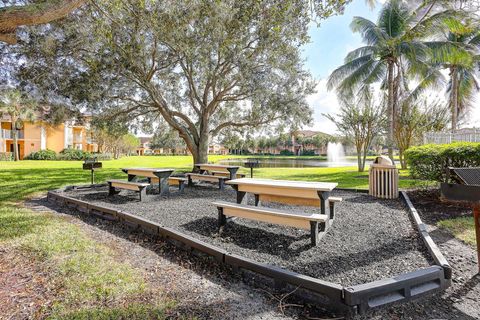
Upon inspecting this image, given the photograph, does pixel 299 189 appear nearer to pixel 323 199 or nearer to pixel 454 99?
pixel 323 199

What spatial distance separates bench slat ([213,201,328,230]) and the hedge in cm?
516

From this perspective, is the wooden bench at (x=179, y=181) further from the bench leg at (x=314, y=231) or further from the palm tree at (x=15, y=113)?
the palm tree at (x=15, y=113)

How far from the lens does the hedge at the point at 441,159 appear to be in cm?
618

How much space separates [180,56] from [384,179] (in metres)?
9.75

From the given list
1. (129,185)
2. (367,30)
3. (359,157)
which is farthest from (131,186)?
(367,30)

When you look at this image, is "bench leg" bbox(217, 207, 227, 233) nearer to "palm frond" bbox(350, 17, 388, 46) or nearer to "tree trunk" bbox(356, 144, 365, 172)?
"tree trunk" bbox(356, 144, 365, 172)

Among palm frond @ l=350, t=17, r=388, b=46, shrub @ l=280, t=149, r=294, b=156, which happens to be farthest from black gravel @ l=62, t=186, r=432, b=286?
shrub @ l=280, t=149, r=294, b=156

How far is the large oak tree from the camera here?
7.07m

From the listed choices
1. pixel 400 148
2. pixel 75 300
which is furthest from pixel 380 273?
pixel 400 148

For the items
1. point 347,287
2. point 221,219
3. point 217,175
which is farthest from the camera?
point 217,175

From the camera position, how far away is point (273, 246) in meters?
3.57

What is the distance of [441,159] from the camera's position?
657cm

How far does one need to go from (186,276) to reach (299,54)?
13671 millimetres

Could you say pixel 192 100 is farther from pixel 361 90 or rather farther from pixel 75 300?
pixel 75 300
